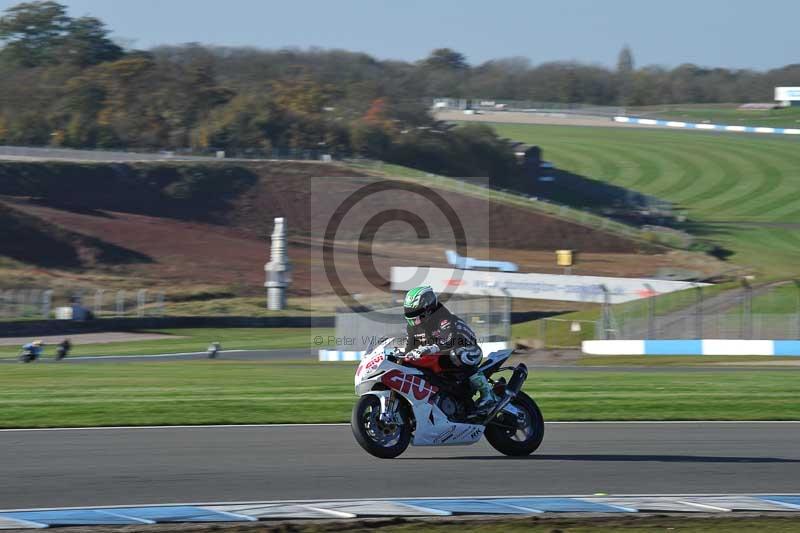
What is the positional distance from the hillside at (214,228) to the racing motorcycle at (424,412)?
50683mm

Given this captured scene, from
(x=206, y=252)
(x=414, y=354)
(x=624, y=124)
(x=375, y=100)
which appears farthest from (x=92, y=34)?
(x=414, y=354)

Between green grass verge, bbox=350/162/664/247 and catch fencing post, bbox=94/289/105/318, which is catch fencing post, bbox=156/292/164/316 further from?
green grass verge, bbox=350/162/664/247

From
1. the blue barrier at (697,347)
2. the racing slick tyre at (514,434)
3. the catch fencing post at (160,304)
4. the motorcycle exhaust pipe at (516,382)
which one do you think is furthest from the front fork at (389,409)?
the catch fencing post at (160,304)

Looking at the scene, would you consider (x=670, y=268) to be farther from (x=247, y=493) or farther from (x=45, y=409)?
(x=247, y=493)

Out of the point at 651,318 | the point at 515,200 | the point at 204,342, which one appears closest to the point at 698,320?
the point at 651,318

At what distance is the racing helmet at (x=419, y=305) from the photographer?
448 inches

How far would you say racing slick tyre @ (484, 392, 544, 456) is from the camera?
38.8ft

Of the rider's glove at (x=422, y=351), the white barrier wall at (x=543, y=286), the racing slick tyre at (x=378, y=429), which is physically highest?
the white barrier wall at (x=543, y=286)

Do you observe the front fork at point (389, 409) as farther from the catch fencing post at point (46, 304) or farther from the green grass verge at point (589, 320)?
the catch fencing post at point (46, 304)

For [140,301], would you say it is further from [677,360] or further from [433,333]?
[433,333]

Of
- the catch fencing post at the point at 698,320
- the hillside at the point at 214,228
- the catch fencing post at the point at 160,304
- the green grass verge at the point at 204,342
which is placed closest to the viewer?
the catch fencing post at the point at 698,320

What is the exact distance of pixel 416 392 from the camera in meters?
11.4

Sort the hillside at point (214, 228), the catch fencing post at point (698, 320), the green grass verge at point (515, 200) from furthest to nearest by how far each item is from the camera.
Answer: the green grass verge at point (515, 200), the hillside at point (214, 228), the catch fencing post at point (698, 320)

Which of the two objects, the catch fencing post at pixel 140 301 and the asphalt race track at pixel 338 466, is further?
the catch fencing post at pixel 140 301
